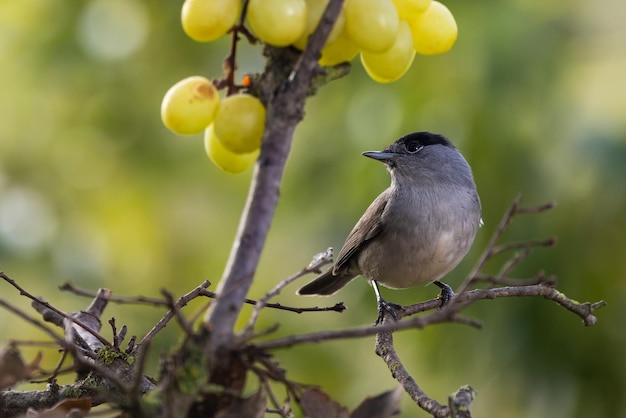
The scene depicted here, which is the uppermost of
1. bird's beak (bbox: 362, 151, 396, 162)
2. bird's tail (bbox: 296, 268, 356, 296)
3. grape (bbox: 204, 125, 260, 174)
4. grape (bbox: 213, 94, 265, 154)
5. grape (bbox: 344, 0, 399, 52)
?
bird's beak (bbox: 362, 151, 396, 162)

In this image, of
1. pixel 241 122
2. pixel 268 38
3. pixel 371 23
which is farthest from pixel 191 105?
pixel 371 23

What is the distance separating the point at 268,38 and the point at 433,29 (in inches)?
18.1

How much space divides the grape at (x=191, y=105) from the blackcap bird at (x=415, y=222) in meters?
2.24

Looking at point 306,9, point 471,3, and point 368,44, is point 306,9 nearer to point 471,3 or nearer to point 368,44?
point 368,44

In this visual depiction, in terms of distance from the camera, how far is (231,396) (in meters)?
1.34

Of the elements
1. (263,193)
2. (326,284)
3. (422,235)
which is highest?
(326,284)

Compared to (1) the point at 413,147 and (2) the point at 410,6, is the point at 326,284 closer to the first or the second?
(1) the point at 413,147

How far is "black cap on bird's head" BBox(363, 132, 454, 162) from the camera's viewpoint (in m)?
4.38

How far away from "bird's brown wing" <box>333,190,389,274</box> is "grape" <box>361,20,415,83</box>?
257 centimetres

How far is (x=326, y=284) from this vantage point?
476 cm

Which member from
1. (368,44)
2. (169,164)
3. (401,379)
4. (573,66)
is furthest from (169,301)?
(169,164)

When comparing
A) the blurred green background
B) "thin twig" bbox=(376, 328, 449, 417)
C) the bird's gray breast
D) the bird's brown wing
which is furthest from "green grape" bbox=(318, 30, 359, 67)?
the blurred green background

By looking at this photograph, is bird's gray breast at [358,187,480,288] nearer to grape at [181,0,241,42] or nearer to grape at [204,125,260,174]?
grape at [204,125,260,174]

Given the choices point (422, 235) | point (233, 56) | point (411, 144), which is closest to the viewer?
point (233, 56)
